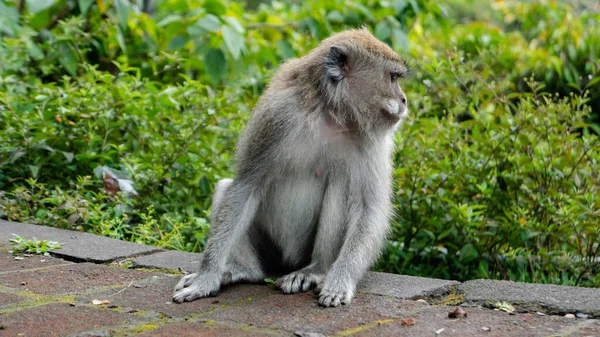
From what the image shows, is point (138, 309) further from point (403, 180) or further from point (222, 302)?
point (403, 180)

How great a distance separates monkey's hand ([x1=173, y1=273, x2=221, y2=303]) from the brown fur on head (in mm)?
1067

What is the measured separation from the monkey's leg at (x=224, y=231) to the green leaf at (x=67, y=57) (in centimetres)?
341

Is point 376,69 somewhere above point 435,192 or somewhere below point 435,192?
above

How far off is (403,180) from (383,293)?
1.98 meters

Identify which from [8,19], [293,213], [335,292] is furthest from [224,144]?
[335,292]

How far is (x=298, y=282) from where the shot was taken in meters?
3.86

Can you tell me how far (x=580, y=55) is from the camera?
8.89 metres

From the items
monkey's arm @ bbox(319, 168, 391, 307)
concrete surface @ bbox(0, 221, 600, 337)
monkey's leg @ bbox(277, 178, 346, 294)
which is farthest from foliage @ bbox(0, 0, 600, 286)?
monkey's leg @ bbox(277, 178, 346, 294)

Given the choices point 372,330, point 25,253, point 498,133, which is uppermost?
point 498,133

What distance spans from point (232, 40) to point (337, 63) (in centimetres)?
287

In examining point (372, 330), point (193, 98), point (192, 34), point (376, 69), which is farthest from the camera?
point (192, 34)

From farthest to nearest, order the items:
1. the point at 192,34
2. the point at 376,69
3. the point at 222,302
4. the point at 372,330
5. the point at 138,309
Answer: the point at 192,34 < the point at 376,69 < the point at 222,302 < the point at 138,309 < the point at 372,330

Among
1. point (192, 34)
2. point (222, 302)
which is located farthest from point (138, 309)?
point (192, 34)

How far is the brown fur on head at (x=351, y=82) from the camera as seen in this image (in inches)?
162
